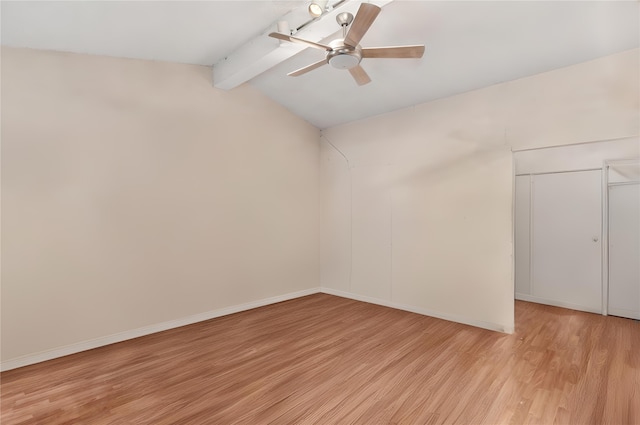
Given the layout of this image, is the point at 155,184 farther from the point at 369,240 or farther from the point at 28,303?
the point at 369,240

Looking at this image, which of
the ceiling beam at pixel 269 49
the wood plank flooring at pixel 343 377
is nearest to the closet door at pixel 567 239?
the wood plank flooring at pixel 343 377

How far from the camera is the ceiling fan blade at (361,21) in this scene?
6.31 feet

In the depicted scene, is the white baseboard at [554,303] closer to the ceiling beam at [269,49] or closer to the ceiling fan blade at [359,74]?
the ceiling fan blade at [359,74]

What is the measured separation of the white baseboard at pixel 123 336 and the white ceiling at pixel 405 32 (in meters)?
2.82

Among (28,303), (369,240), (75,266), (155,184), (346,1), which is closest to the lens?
(346,1)

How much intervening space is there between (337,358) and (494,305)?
2.02 metres

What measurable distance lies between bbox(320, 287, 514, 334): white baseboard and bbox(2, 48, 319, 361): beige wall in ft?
3.25

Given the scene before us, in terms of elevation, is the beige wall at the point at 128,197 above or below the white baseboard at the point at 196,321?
above

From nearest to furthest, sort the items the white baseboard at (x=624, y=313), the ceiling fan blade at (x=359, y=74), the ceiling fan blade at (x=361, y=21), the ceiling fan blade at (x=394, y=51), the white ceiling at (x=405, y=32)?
1. the ceiling fan blade at (x=361, y=21)
2. the ceiling fan blade at (x=394, y=51)
3. the white ceiling at (x=405, y=32)
4. the ceiling fan blade at (x=359, y=74)
5. the white baseboard at (x=624, y=313)

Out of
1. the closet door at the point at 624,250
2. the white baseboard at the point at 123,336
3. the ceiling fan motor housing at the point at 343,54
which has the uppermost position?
the ceiling fan motor housing at the point at 343,54

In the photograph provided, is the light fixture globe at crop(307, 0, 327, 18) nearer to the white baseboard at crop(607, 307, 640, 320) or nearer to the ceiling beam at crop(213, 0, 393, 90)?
the ceiling beam at crop(213, 0, 393, 90)

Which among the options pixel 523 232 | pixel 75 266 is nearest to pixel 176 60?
pixel 75 266

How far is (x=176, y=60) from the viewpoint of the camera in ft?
12.3

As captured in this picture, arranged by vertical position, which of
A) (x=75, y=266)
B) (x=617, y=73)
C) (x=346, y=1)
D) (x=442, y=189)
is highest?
(x=346, y=1)
